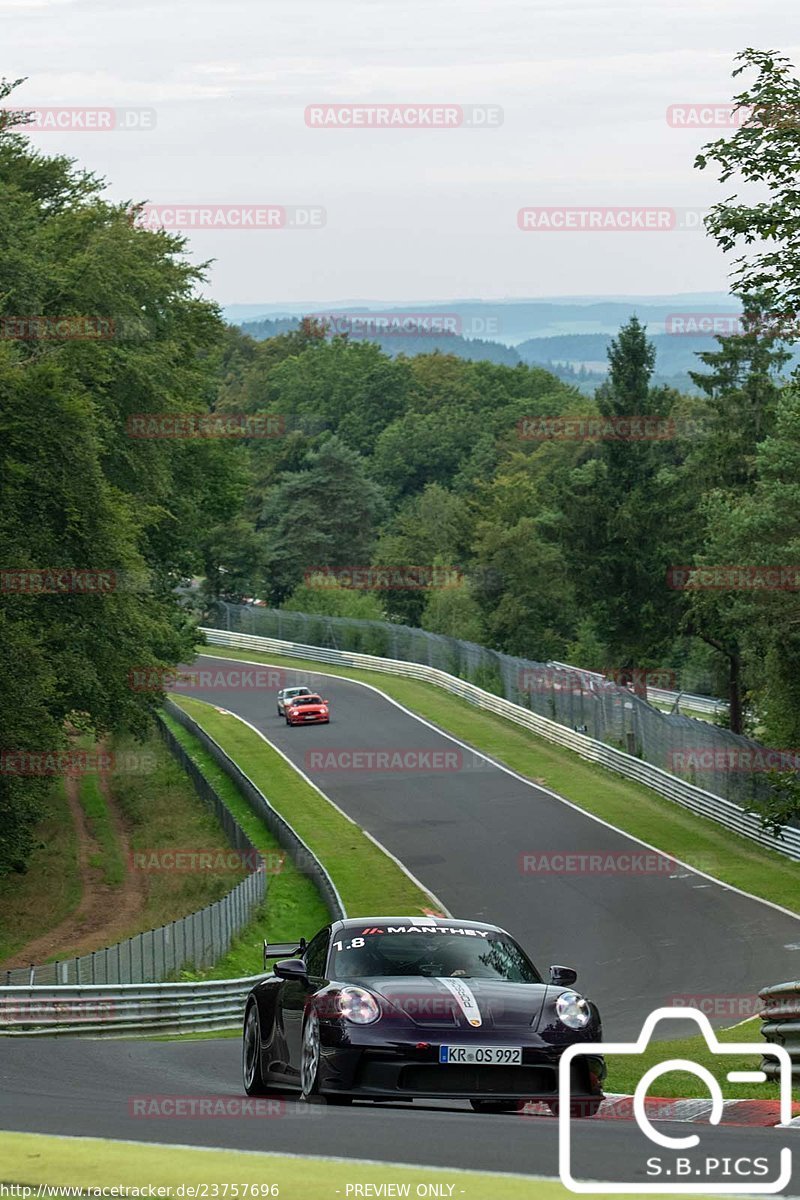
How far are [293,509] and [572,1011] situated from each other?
10586cm

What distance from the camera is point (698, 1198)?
22.0 ft

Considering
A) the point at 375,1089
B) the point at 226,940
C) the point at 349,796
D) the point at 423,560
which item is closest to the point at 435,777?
the point at 349,796

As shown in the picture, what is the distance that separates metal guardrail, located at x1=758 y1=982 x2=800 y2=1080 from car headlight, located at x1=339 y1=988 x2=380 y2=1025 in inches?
159

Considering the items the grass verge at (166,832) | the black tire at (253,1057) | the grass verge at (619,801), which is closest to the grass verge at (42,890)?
the grass verge at (166,832)

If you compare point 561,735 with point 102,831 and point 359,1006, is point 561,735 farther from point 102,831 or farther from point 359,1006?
point 359,1006

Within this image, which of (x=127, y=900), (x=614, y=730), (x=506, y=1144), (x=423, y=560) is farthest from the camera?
(x=423, y=560)

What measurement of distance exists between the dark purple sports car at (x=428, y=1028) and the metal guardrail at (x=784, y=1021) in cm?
271

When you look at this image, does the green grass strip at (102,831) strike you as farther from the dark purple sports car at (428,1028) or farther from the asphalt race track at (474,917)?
the dark purple sports car at (428,1028)

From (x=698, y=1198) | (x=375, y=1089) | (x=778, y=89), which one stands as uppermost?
(x=778, y=89)

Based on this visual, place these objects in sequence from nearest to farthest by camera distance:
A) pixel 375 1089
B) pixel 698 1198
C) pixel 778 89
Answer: pixel 698 1198 → pixel 375 1089 → pixel 778 89

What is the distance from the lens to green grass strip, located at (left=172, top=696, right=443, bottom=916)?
3691cm

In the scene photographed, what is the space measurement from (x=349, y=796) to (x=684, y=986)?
76.2 ft

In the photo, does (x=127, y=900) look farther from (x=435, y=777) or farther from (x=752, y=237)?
(x=752, y=237)

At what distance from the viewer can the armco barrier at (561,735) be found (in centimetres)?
4391
